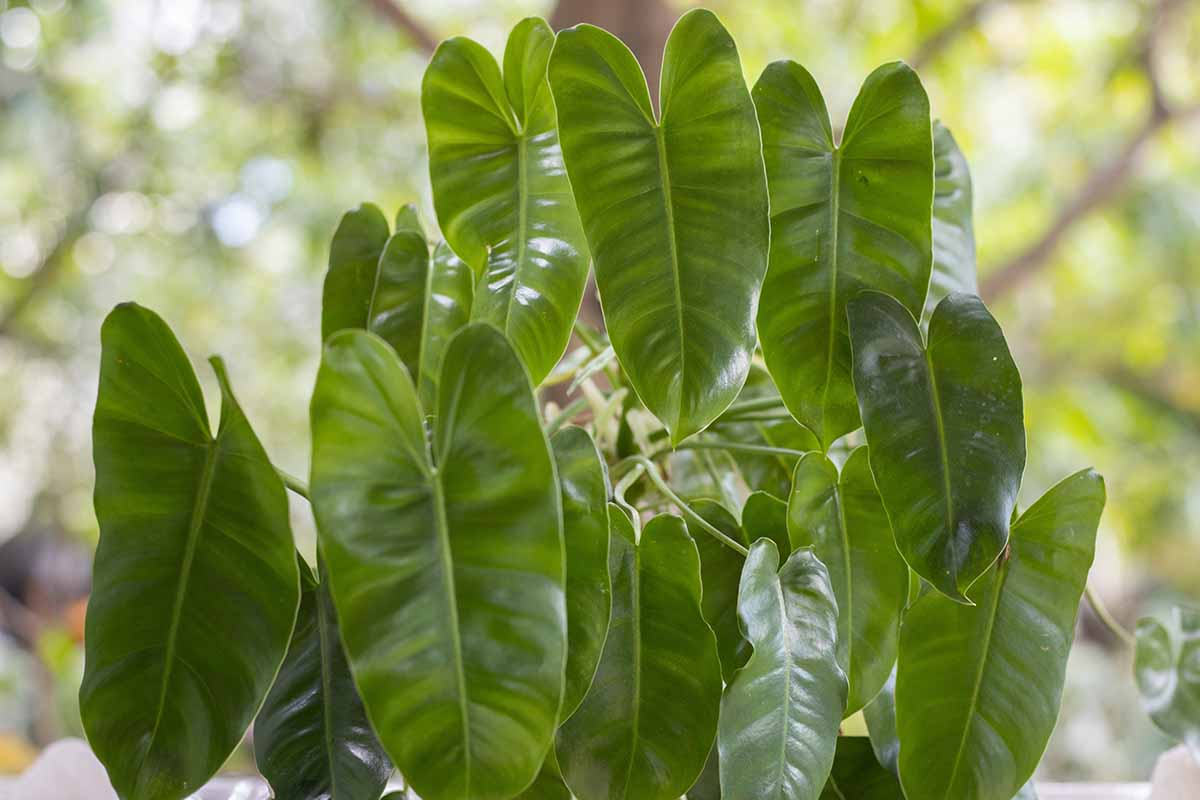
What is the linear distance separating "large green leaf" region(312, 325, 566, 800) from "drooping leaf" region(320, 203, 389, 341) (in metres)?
0.35

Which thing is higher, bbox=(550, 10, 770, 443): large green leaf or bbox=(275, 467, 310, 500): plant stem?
bbox=(550, 10, 770, 443): large green leaf

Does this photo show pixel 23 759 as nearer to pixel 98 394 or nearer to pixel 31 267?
pixel 31 267

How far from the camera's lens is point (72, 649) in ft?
8.48

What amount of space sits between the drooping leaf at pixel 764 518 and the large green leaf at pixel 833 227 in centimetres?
6

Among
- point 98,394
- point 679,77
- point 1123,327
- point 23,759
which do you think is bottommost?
point 23,759

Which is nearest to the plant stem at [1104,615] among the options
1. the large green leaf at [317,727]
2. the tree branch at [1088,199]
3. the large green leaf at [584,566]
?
the large green leaf at [584,566]

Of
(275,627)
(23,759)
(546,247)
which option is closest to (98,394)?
(275,627)

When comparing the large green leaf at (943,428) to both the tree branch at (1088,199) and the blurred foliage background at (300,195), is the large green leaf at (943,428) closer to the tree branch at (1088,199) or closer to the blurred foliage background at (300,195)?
the tree branch at (1088,199)

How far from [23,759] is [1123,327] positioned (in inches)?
125

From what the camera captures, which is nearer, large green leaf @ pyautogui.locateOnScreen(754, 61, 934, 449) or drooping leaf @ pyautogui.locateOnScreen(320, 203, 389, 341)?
large green leaf @ pyautogui.locateOnScreen(754, 61, 934, 449)

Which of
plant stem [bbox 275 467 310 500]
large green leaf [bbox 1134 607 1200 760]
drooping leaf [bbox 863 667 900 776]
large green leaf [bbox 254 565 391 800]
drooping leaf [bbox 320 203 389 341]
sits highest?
drooping leaf [bbox 320 203 389 341]

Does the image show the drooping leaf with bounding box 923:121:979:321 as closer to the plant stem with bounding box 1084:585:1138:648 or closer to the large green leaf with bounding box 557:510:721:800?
the plant stem with bounding box 1084:585:1138:648

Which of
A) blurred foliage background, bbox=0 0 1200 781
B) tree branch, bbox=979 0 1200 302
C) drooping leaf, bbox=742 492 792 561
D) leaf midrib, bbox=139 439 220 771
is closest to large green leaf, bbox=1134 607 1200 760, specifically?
drooping leaf, bbox=742 492 792 561

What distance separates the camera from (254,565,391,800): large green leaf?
55cm
